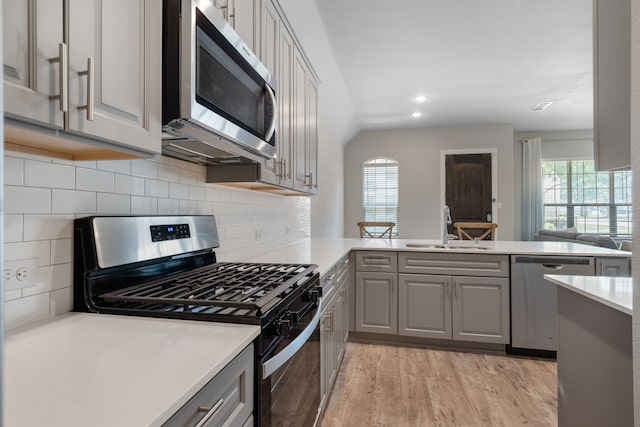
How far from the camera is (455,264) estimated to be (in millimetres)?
2873

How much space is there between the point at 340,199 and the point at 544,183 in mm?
4392

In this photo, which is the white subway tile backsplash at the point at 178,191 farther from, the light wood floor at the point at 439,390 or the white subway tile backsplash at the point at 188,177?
the light wood floor at the point at 439,390

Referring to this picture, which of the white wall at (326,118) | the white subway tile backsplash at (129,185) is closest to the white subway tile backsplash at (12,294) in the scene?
the white subway tile backsplash at (129,185)

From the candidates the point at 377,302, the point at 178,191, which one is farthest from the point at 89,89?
the point at 377,302

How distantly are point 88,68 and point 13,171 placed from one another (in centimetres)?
38

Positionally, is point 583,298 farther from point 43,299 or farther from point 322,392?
point 43,299

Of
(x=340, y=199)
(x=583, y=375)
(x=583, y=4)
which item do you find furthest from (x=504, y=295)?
(x=340, y=199)

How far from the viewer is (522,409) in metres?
2.04

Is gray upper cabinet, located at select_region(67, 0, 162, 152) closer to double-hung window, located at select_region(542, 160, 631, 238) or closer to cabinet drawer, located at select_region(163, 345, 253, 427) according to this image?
cabinet drawer, located at select_region(163, 345, 253, 427)

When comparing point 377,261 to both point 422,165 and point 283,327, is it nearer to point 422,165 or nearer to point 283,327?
point 283,327

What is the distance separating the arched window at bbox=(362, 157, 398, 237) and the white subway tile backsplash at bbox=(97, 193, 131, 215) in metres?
5.75

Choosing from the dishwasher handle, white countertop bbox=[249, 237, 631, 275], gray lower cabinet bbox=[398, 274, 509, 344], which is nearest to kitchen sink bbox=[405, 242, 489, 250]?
white countertop bbox=[249, 237, 631, 275]

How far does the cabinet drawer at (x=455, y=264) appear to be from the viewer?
2807 millimetres

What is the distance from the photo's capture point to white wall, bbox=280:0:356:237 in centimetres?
271
